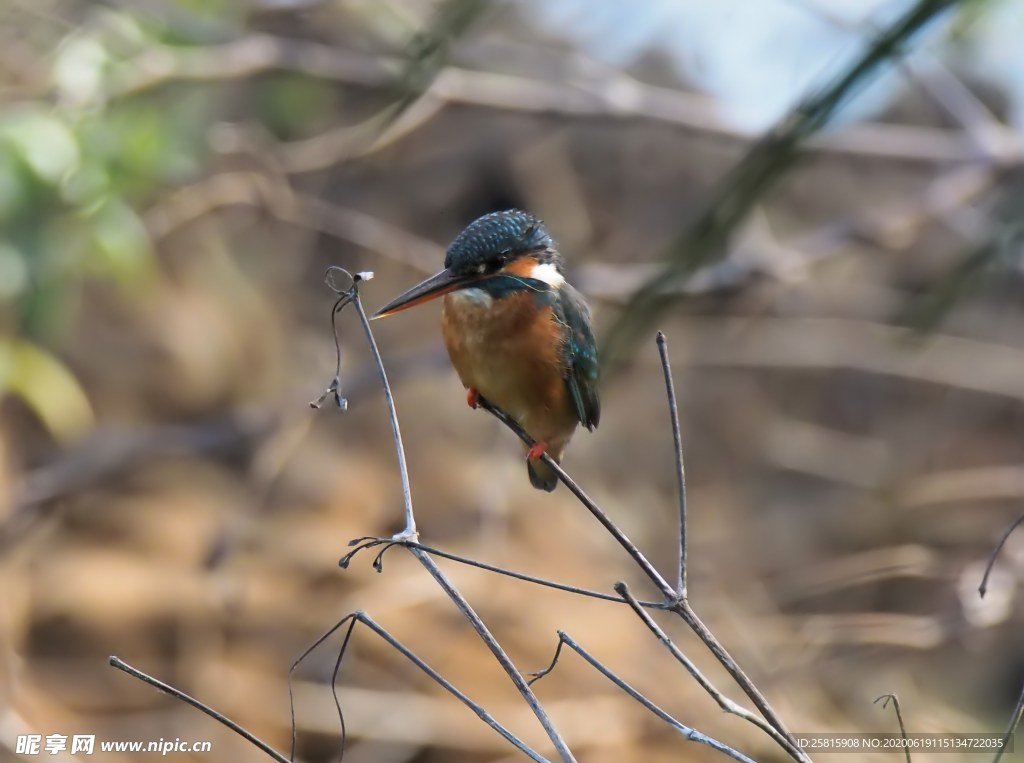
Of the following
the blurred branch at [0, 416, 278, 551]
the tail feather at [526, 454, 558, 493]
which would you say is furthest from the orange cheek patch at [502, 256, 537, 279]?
the blurred branch at [0, 416, 278, 551]

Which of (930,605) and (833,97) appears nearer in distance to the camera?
(833,97)

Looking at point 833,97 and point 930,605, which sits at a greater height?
point 930,605

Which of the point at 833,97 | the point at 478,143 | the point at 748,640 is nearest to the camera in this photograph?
the point at 833,97

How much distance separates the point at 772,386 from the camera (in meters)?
6.14

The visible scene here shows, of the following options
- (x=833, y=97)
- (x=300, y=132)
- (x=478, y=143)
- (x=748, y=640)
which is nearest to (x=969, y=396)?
(x=748, y=640)

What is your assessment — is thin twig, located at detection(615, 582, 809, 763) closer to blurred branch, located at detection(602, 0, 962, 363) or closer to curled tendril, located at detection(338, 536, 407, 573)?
curled tendril, located at detection(338, 536, 407, 573)

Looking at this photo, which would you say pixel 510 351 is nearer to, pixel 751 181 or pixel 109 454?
pixel 751 181

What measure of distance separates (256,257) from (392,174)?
3.13 feet

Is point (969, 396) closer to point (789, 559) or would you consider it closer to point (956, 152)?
point (789, 559)

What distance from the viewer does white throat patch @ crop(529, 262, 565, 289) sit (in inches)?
77.3

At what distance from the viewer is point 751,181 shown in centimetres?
55

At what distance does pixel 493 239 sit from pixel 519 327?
26cm

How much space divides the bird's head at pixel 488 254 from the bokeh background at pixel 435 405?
131cm

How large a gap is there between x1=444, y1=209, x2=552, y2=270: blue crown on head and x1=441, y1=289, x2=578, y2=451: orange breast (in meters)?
0.11
